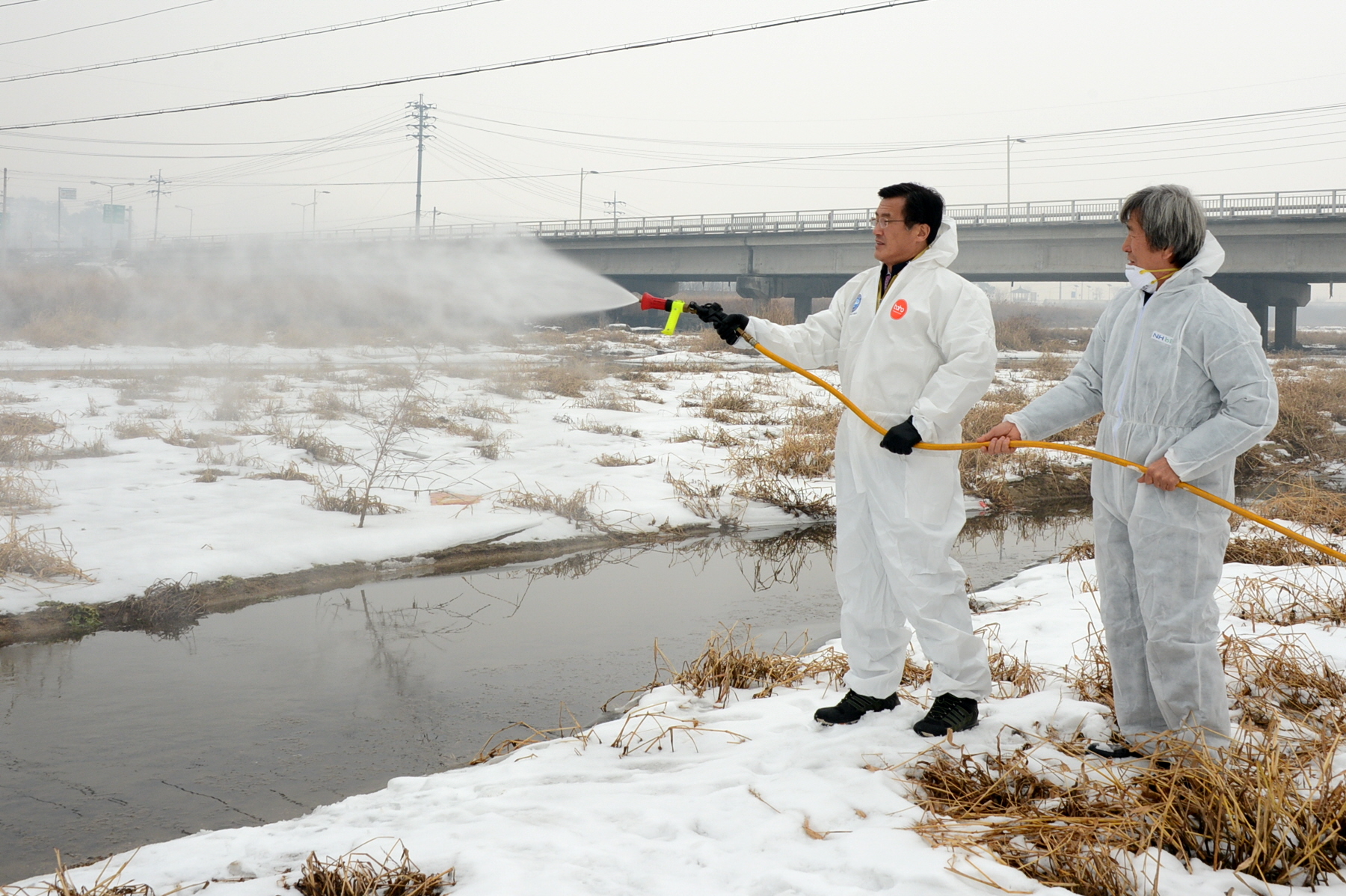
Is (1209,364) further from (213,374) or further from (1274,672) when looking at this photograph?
(213,374)

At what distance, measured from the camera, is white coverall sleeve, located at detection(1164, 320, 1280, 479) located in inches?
113

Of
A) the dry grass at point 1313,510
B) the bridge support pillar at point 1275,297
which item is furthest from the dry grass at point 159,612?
the bridge support pillar at point 1275,297

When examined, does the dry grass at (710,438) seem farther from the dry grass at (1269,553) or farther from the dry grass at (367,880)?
the dry grass at (367,880)

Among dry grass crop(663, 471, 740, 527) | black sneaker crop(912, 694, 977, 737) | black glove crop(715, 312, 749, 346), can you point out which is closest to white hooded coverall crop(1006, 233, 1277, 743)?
black sneaker crop(912, 694, 977, 737)

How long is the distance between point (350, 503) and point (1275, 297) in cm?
4370

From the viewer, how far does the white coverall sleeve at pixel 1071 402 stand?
3.52m

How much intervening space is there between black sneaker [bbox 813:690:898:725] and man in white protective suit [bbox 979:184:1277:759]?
930 mm

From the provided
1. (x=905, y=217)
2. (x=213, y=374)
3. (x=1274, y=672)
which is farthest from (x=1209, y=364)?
(x=213, y=374)

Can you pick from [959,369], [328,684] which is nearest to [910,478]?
[959,369]

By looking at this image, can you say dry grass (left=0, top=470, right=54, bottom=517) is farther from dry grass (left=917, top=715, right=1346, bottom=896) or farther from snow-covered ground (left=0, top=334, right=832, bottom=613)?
dry grass (left=917, top=715, right=1346, bottom=896)

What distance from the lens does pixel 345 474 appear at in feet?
30.7

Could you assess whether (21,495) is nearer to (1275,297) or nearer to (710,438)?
(710,438)

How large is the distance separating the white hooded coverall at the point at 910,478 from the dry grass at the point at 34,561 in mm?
5174

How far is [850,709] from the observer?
148 inches
